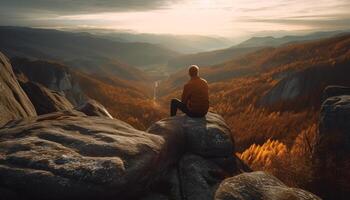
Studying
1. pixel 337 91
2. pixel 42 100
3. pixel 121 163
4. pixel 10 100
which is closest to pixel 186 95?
pixel 121 163

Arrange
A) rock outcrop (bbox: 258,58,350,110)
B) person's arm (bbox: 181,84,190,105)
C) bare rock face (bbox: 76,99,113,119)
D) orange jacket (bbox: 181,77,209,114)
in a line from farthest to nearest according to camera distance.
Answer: rock outcrop (bbox: 258,58,350,110) → bare rock face (bbox: 76,99,113,119) → person's arm (bbox: 181,84,190,105) → orange jacket (bbox: 181,77,209,114)

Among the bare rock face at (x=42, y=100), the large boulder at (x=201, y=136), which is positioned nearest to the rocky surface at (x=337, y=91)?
the large boulder at (x=201, y=136)

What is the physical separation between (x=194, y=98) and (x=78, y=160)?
5861 mm

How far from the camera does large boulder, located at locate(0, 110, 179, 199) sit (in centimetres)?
736

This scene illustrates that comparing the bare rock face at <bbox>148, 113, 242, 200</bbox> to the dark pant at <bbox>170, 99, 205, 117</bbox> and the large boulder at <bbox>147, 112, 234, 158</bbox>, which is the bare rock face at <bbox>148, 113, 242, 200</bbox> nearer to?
the large boulder at <bbox>147, 112, 234, 158</bbox>

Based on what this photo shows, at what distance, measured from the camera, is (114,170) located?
25.9 ft

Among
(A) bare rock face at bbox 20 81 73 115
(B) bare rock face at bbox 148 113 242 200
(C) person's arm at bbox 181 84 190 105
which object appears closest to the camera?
(B) bare rock face at bbox 148 113 242 200

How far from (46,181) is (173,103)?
6.95 meters

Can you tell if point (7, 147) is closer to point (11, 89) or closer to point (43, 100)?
point (11, 89)

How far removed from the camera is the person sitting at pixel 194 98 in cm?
1298

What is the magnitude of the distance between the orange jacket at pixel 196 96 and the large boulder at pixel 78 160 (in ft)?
9.52

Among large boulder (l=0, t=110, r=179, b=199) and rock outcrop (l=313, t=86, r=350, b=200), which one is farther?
rock outcrop (l=313, t=86, r=350, b=200)

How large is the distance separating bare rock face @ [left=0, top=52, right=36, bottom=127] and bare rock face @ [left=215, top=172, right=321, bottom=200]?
25.6 ft

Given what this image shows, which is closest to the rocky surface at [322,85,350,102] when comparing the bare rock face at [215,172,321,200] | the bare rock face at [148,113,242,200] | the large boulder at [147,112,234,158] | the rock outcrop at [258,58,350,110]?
the bare rock face at [148,113,242,200]
